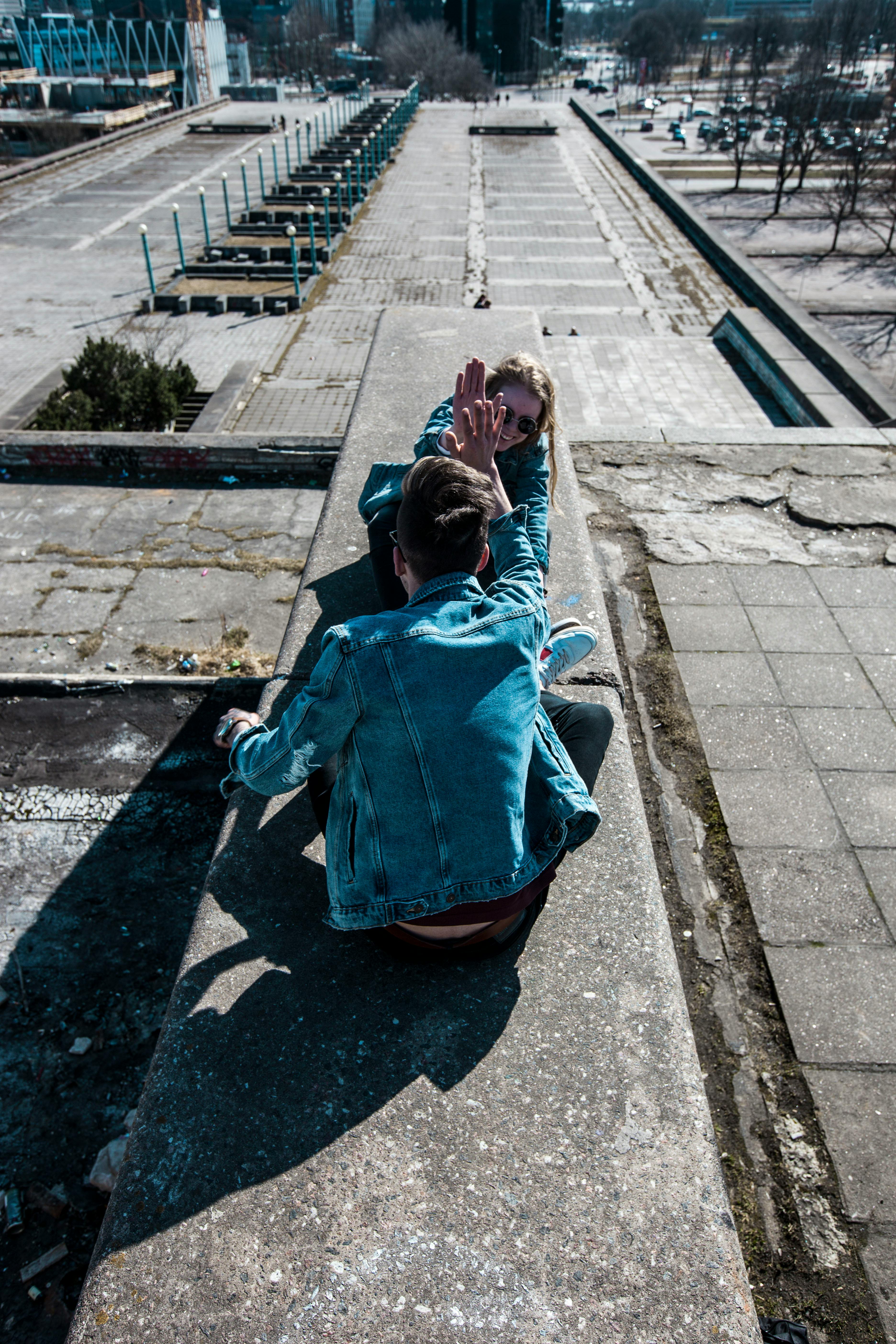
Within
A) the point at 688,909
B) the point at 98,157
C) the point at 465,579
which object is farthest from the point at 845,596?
the point at 98,157

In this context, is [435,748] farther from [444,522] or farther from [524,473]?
[524,473]

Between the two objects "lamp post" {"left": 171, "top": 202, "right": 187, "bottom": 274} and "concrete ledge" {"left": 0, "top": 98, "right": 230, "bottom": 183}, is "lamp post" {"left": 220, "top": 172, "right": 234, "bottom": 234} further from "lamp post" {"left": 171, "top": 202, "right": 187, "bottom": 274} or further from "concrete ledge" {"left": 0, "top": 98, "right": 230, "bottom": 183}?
"concrete ledge" {"left": 0, "top": 98, "right": 230, "bottom": 183}

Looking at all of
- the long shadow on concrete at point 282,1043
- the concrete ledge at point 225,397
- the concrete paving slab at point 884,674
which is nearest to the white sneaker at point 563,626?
the long shadow on concrete at point 282,1043

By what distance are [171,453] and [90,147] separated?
35722 mm

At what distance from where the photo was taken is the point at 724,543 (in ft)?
16.8

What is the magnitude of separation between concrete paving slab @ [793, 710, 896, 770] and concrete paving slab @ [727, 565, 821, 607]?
0.91m

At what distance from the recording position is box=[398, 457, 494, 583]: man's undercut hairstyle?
5.99 feet

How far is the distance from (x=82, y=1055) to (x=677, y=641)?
323cm

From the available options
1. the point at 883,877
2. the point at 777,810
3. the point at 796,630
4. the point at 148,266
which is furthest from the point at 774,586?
the point at 148,266

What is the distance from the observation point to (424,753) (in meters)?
1.73

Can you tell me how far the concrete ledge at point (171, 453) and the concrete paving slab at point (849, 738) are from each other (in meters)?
4.30

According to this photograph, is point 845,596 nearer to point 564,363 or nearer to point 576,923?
point 576,923

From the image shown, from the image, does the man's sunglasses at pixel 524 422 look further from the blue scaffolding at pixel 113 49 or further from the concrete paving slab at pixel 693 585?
the blue scaffolding at pixel 113 49

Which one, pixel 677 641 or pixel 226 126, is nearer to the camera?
pixel 677 641
